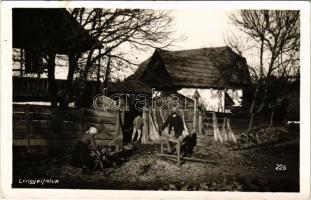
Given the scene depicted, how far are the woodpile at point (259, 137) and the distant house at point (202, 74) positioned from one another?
0.45 meters

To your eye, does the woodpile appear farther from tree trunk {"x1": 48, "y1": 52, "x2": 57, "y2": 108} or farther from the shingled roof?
tree trunk {"x1": 48, "y1": 52, "x2": 57, "y2": 108}

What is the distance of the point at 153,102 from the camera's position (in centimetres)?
434

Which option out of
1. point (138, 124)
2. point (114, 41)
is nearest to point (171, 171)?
point (138, 124)

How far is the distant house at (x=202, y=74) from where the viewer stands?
14.3 ft

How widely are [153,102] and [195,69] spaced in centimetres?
72

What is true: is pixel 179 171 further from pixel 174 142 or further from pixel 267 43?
pixel 267 43

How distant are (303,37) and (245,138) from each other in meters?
1.46

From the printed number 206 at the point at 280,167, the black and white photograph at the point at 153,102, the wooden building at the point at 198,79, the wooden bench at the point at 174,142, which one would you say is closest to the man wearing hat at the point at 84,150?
the black and white photograph at the point at 153,102

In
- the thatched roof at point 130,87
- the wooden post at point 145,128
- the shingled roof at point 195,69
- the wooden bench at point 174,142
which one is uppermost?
the shingled roof at point 195,69

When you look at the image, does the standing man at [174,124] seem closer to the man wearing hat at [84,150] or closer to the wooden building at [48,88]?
the wooden building at [48,88]

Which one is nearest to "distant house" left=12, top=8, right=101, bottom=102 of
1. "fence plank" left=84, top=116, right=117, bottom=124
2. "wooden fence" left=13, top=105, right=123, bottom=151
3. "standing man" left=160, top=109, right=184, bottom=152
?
"wooden fence" left=13, top=105, right=123, bottom=151

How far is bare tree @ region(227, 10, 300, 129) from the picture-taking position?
13.7 ft

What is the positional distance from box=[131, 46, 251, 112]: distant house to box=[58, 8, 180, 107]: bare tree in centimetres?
20

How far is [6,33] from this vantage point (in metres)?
4.12
